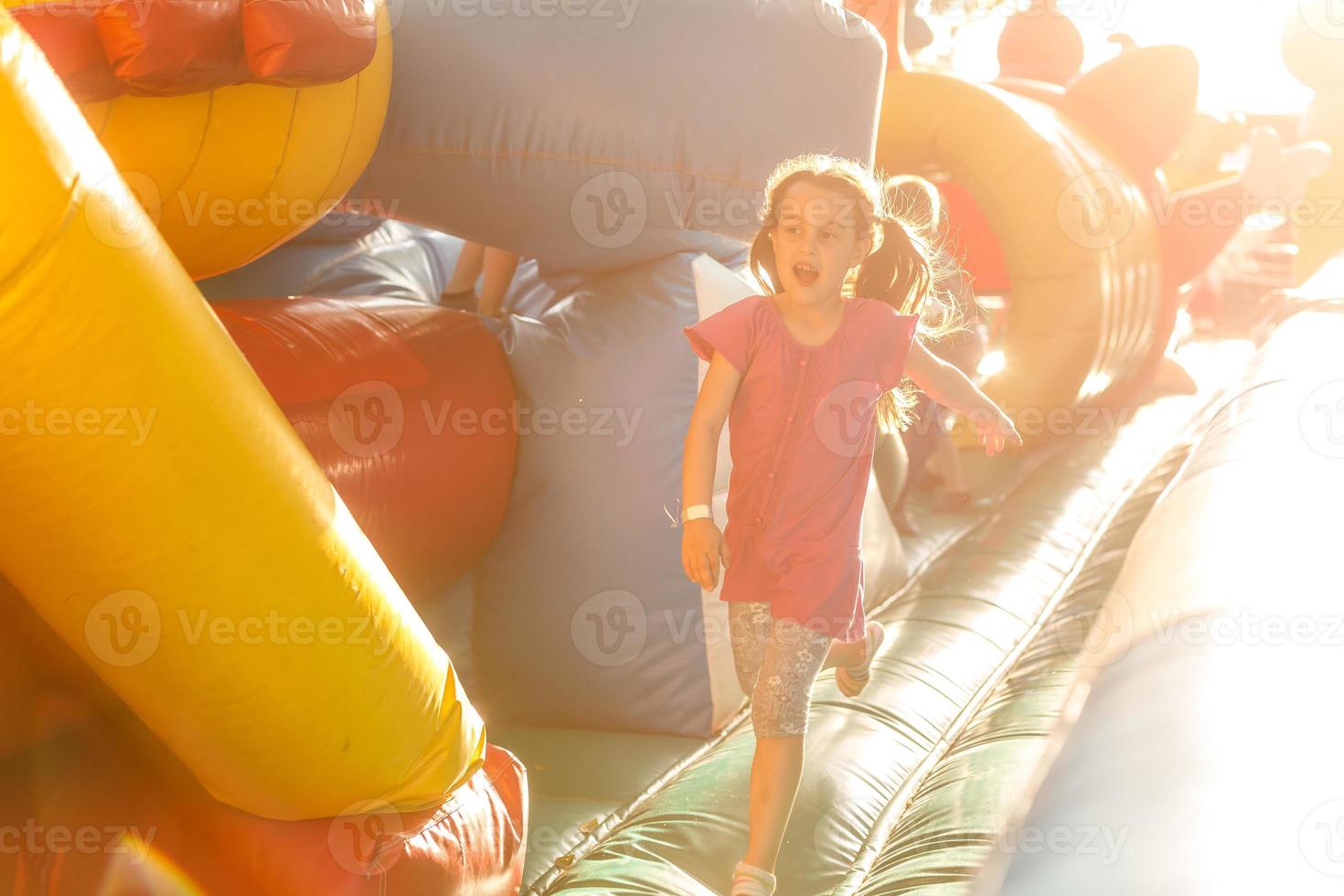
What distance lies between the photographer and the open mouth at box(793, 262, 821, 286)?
0.93m

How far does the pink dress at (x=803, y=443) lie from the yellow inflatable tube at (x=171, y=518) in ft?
1.02

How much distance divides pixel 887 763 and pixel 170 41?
98 centimetres

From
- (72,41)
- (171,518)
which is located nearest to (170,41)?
(72,41)

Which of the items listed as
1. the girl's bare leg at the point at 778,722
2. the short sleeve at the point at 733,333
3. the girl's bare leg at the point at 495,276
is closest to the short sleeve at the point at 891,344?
the short sleeve at the point at 733,333

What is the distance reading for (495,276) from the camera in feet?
5.61

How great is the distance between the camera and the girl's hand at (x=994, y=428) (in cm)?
99

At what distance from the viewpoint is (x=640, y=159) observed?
128 cm

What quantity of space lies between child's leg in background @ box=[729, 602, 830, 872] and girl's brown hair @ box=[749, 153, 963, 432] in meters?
0.22

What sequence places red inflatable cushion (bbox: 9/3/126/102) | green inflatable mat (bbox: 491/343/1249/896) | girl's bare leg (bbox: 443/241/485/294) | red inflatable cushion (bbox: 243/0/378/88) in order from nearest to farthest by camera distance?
1. red inflatable cushion (bbox: 9/3/126/102)
2. red inflatable cushion (bbox: 243/0/378/88)
3. green inflatable mat (bbox: 491/343/1249/896)
4. girl's bare leg (bbox: 443/241/485/294)

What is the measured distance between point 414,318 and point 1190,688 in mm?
896

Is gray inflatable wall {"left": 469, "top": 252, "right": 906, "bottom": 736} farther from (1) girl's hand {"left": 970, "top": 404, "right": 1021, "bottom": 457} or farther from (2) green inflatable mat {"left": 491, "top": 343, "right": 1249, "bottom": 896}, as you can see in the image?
(1) girl's hand {"left": 970, "top": 404, "right": 1021, "bottom": 457}

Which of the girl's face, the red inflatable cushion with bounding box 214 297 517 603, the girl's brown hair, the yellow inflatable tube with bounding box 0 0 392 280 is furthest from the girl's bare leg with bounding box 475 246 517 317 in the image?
the girl's face

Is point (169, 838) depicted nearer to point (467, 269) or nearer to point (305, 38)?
point (305, 38)

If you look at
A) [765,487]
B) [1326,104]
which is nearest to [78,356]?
[765,487]
